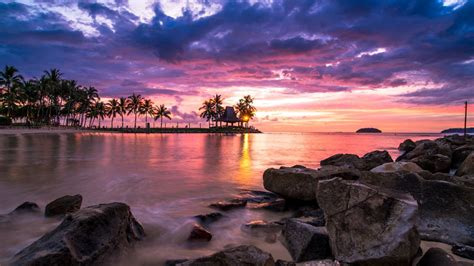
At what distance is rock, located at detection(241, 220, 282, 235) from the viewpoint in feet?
17.3

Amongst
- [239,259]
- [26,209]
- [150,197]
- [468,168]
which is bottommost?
[150,197]

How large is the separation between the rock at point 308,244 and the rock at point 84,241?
246cm

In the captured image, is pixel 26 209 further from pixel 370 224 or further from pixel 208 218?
pixel 370 224

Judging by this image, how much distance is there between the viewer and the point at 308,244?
157 inches

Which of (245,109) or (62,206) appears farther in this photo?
(245,109)

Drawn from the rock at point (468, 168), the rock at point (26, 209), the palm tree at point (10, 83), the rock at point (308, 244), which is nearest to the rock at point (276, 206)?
the rock at point (308, 244)

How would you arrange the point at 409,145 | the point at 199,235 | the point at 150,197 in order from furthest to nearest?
the point at 409,145 < the point at 150,197 < the point at 199,235

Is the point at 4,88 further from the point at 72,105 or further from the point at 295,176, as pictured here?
the point at 295,176

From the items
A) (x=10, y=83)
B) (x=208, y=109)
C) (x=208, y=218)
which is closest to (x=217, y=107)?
(x=208, y=109)

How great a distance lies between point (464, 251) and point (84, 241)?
4.94m

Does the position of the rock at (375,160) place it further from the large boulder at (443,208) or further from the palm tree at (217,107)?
the palm tree at (217,107)

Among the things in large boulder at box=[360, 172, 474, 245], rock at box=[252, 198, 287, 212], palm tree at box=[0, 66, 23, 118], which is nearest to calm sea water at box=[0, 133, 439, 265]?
rock at box=[252, 198, 287, 212]

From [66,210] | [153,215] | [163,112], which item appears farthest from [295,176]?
[163,112]

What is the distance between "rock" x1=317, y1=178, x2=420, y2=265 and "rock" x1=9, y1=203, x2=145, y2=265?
2.95 meters
